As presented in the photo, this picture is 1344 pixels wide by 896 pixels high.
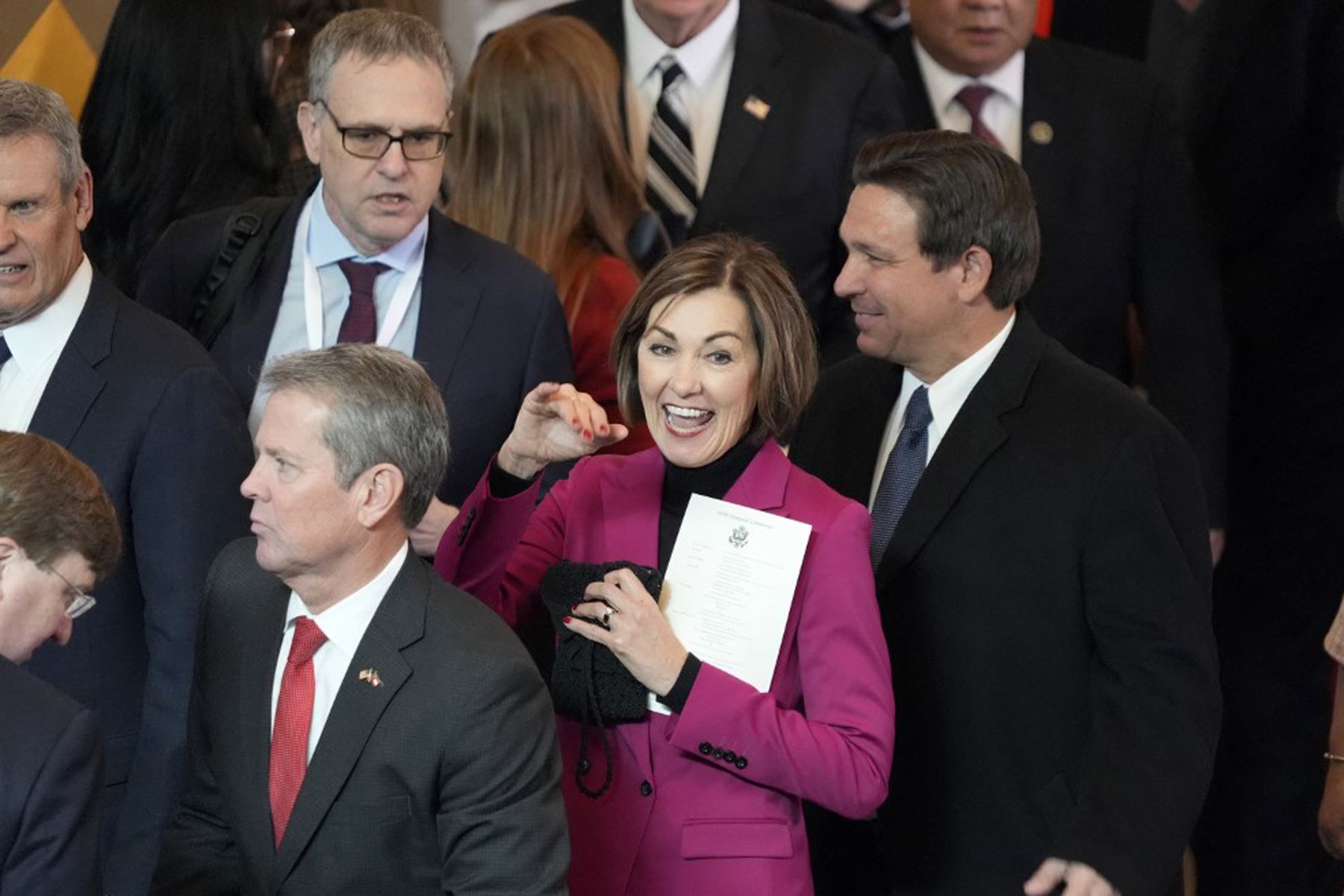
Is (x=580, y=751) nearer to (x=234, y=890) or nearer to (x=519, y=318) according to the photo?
(x=234, y=890)

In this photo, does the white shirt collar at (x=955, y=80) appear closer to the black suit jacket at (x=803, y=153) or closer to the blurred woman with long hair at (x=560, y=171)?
the black suit jacket at (x=803, y=153)

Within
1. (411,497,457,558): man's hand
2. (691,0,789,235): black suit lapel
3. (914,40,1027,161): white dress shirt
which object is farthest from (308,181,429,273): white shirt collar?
(914,40,1027,161): white dress shirt

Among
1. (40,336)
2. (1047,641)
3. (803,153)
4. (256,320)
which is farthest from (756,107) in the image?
(40,336)

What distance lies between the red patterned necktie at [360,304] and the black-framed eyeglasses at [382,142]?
0.22 m

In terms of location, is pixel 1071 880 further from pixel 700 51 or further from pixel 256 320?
pixel 700 51

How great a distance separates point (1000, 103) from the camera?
4.98 metres

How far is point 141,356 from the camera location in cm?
339

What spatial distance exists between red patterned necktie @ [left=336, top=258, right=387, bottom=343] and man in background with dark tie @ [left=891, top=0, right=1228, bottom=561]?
1.60 metres

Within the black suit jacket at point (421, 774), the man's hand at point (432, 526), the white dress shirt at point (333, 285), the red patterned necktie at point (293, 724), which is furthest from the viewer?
the white dress shirt at point (333, 285)

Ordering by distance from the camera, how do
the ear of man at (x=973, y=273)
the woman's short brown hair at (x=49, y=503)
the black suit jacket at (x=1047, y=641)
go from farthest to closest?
the ear of man at (x=973, y=273) < the black suit jacket at (x=1047, y=641) < the woman's short brown hair at (x=49, y=503)

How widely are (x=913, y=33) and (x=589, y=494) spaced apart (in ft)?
7.27

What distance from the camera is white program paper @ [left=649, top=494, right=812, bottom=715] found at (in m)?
3.09

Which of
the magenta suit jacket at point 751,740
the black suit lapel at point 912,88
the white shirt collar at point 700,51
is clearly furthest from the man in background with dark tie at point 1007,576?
the black suit lapel at point 912,88

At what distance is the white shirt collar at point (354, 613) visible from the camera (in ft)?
9.74
